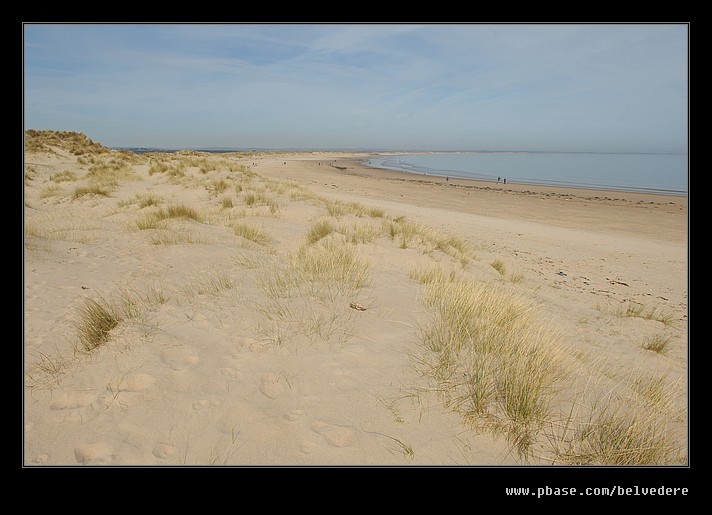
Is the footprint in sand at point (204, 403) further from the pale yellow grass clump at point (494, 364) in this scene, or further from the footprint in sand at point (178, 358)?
the pale yellow grass clump at point (494, 364)

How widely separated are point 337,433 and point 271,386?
65 cm

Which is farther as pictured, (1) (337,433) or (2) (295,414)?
(2) (295,414)

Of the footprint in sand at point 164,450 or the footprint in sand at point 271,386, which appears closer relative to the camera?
the footprint in sand at point 164,450

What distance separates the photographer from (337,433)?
2.24m

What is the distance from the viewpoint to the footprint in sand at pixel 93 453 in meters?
2.09

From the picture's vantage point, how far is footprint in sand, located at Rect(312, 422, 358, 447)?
7.18 feet

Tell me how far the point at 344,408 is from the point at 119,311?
245 centimetres

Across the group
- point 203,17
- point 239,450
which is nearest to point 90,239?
point 203,17

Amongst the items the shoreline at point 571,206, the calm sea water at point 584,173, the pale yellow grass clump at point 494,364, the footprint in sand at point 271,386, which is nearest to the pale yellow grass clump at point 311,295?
the footprint in sand at point 271,386

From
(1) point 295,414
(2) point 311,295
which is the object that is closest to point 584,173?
(2) point 311,295

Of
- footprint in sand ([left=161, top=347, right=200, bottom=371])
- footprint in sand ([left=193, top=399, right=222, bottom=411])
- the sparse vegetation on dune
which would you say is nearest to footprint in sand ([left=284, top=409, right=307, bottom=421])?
footprint in sand ([left=193, top=399, right=222, bottom=411])

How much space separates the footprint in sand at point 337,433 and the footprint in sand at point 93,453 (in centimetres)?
117

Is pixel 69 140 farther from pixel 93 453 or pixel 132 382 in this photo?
pixel 93 453

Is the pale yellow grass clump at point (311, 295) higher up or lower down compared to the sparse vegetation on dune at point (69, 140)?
lower down
